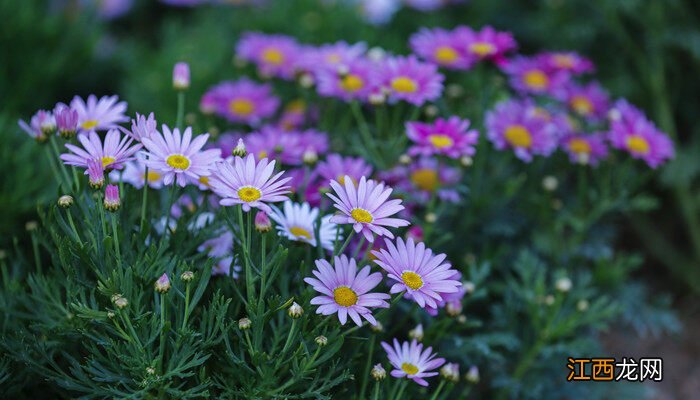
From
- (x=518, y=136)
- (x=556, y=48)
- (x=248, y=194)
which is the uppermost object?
(x=556, y=48)

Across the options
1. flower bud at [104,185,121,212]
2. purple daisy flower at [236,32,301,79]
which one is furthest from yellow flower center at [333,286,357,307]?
purple daisy flower at [236,32,301,79]

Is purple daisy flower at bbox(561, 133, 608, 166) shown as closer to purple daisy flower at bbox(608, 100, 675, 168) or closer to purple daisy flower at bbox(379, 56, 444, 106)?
purple daisy flower at bbox(608, 100, 675, 168)

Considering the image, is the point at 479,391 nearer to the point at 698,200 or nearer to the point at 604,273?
the point at 604,273

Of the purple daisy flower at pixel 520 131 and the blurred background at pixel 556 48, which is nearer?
the purple daisy flower at pixel 520 131

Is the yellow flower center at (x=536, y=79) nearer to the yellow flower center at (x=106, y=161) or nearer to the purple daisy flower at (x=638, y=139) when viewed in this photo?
the purple daisy flower at (x=638, y=139)

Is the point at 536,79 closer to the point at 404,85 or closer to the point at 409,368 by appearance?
the point at 404,85

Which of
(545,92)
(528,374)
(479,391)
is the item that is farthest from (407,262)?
(545,92)

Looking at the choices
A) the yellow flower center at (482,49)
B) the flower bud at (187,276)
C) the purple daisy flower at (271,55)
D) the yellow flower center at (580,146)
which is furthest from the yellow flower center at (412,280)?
the purple daisy flower at (271,55)

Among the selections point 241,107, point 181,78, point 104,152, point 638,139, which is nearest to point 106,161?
point 104,152
